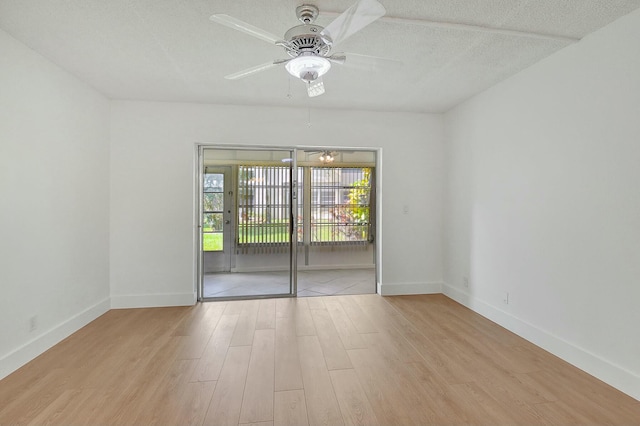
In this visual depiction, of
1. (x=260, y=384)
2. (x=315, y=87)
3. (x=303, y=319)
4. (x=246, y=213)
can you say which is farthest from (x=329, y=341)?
(x=246, y=213)

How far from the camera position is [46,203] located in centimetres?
278

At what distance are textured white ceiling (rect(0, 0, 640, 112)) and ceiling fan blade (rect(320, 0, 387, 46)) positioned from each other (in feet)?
0.86

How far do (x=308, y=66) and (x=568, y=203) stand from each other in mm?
2349

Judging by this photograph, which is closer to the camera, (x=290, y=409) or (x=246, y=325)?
(x=290, y=409)

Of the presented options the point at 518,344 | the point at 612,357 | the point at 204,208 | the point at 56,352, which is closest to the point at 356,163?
the point at 204,208

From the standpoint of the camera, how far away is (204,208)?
4395 mm

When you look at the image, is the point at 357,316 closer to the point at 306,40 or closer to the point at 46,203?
the point at 306,40

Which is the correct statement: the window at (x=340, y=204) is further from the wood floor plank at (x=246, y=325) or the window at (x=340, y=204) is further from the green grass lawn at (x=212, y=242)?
the wood floor plank at (x=246, y=325)

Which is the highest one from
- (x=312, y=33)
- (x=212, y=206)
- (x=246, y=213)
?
(x=312, y=33)

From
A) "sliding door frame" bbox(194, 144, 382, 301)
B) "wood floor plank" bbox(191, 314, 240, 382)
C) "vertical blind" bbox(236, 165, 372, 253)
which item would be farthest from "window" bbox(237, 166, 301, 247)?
"vertical blind" bbox(236, 165, 372, 253)

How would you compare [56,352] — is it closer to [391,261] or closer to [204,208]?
[204,208]

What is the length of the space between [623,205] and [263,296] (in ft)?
12.5

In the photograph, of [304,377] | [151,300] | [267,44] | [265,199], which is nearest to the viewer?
[304,377]

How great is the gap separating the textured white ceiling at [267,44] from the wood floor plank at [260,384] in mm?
2562
